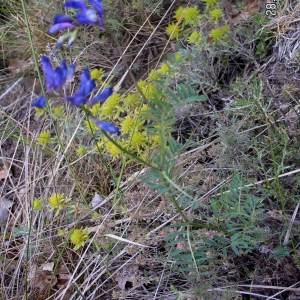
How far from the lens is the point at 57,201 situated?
75.0 inches

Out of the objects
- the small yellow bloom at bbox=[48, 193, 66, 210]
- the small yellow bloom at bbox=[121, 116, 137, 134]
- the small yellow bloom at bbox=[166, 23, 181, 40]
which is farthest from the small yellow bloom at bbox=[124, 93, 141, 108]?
the small yellow bloom at bbox=[48, 193, 66, 210]

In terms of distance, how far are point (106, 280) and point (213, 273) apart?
1.24ft

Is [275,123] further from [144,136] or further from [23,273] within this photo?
[23,273]

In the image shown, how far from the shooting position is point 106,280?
5.70 ft

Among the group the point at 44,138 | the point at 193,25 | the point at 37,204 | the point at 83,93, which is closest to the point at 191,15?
the point at 193,25

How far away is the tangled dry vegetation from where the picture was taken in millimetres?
1518

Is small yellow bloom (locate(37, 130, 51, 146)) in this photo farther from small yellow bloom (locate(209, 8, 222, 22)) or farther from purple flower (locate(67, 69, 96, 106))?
purple flower (locate(67, 69, 96, 106))

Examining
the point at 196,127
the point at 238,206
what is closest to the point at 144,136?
the point at 196,127

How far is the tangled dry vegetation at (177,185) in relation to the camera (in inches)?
59.7

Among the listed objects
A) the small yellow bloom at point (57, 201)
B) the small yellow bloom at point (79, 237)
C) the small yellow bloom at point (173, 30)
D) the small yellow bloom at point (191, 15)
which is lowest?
the small yellow bloom at point (79, 237)

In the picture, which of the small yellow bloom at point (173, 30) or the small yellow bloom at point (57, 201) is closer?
the small yellow bloom at point (57, 201)

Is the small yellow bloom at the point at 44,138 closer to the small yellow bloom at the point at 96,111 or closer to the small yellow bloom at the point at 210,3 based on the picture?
the small yellow bloom at the point at 96,111

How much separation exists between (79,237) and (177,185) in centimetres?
49

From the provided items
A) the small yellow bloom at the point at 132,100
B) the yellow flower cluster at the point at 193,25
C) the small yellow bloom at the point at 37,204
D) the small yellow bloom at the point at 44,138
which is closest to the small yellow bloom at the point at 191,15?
the yellow flower cluster at the point at 193,25
